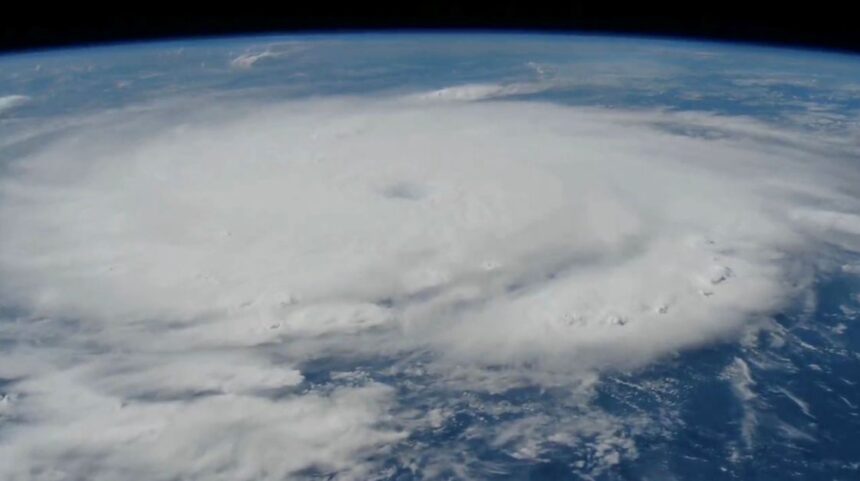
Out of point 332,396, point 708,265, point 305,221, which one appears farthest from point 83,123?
point 708,265

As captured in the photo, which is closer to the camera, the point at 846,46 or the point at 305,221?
the point at 846,46

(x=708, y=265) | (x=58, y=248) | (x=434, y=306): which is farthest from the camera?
(x=58, y=248)

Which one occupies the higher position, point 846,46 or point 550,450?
point 846,46

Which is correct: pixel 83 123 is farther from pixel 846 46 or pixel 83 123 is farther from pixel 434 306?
pixel 846 46

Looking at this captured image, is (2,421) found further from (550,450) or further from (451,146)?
(451,146)

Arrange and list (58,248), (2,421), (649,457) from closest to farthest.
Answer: (649,457) → (2,421) → (58,248)

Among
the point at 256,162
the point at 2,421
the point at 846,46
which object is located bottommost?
the point at 2,421
